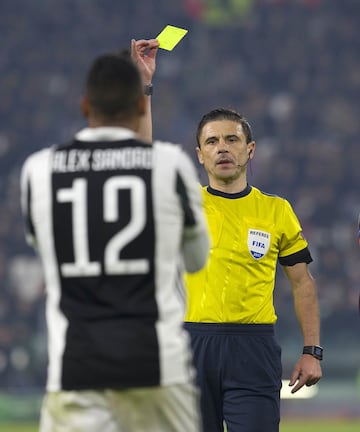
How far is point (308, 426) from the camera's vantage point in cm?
1398

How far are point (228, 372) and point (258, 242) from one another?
640mm

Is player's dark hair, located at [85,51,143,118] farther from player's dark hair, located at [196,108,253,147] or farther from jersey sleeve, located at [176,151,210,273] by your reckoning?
player's dark hair, located at [196,108,253,147]

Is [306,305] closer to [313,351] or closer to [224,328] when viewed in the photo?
[313,351]

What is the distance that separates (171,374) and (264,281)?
2420 millimetres

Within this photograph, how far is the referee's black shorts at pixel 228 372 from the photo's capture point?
19.2 ft

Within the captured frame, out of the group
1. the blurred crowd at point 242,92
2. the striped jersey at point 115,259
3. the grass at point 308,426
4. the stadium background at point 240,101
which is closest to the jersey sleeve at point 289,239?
the striped jersey at point 115,259

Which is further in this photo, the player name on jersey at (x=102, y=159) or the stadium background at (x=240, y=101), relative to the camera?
the stadium background at (x=240, y=101)

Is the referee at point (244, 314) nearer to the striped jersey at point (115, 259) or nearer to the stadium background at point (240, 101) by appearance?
the striped jersey at point (115, 259)

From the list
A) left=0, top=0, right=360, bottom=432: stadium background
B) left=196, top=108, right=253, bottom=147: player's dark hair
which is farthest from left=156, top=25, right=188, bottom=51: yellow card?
left=0, top=0, right=360, bottom=432: stadium background

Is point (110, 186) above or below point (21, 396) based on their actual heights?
above

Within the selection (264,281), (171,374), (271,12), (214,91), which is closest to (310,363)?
(264,281)

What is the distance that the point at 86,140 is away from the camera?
3.69 meters

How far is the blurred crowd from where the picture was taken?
18.0m

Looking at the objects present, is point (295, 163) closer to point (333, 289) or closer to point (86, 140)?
point (333, 289)
